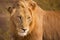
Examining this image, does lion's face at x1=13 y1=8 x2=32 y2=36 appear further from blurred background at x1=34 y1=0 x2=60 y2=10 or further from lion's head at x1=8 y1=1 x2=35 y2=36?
blurred background at x1=34 y1=0 x2=60 y2=10

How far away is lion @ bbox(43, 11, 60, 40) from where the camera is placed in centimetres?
542

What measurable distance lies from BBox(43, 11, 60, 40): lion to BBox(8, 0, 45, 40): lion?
0.53 m

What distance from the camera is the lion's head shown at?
432 cm

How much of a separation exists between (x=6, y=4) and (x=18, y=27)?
318 centimetres

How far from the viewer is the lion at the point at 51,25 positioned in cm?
542

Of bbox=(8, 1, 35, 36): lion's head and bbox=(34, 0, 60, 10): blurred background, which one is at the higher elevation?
bbox=(34, 0, 60, 10): blurred background

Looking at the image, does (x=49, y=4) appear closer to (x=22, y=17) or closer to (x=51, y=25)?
(x=51, y=25)

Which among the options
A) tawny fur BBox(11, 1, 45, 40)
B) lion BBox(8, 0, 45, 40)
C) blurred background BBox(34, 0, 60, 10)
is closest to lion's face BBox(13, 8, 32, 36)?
lion BBox(8, 0, 45, 40)

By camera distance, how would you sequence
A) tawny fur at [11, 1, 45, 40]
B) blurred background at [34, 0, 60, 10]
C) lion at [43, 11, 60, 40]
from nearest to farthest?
tawny fur at [11, 1, 45, 40], lion at [43, 11, 60, 40], blurred background at [34, 0, 60, 10]

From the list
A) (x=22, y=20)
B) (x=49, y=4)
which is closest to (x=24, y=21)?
(x=22, y=20)

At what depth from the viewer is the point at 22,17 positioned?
432 centimetres

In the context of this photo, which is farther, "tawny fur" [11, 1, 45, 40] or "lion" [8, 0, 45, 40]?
"tawny fur" [11, 1, 45, 40]

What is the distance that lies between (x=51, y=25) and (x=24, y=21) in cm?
128

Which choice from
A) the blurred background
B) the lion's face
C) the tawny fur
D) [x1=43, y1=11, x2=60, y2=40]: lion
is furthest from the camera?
the blurred background
